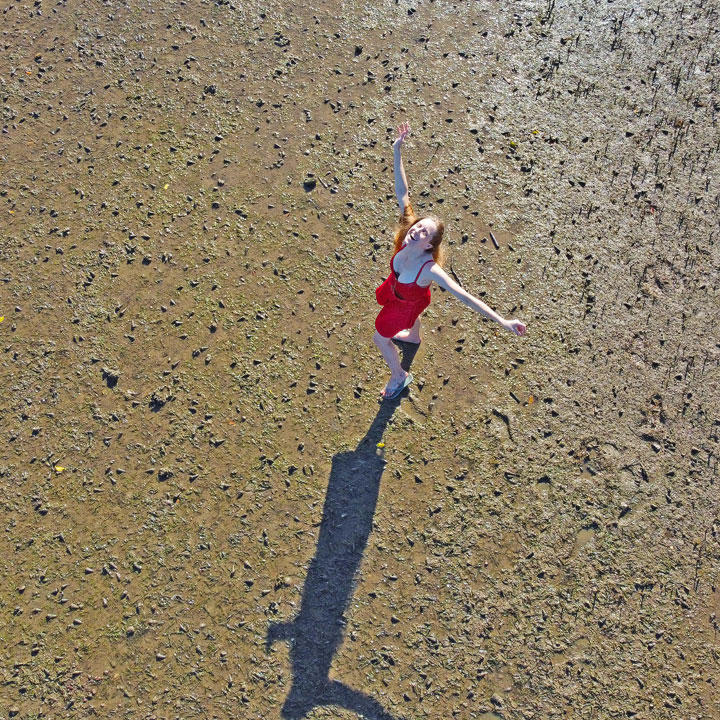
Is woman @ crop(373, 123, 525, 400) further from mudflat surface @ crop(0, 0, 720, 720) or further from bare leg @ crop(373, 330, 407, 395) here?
mudflat surface @ crop(0, 0, 720, 720)

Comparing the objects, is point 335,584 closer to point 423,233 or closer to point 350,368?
point 350,368

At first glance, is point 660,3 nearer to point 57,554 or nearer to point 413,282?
point 413,282

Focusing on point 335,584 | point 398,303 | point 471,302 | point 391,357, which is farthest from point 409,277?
point 335,584

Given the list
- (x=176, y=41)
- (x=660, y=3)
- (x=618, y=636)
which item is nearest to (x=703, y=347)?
(x=618, y=636)

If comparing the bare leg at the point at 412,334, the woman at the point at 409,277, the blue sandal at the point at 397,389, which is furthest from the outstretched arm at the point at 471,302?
the blue sandal at the point at 397,389

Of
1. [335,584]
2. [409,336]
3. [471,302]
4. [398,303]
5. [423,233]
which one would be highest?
[423,233]

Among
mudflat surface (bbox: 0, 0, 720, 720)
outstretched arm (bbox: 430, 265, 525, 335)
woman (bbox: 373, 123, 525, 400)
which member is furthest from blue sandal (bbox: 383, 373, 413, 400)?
outstretched arm (bbox: 430, 265, 525, 335)

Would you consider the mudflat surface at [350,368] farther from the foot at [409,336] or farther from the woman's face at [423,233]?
the woman's face at [423,233]
